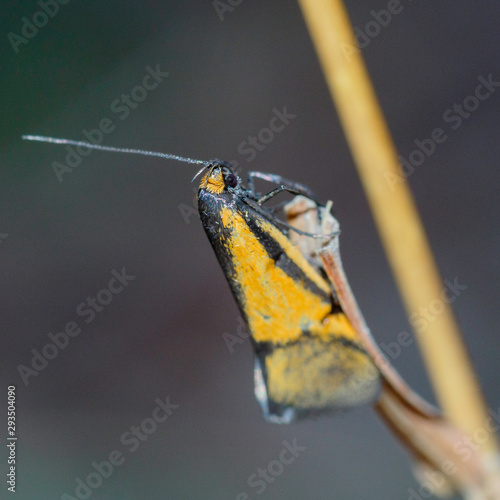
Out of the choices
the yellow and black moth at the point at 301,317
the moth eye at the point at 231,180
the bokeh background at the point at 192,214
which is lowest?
the yellow and black moth at the point at 301,317

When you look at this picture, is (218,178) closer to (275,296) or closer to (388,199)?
(275,296)

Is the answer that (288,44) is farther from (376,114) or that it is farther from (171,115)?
(376,114)

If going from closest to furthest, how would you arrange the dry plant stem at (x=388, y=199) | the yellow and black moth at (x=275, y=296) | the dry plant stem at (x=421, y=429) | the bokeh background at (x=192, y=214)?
1. the dry plant stem at (x=421, y=429)
2. the yellow and black moth at (x=275, y=296)
3. the dry plant stem at (x=388, y=199)
4. the bokeh background at (x=192, y=214)

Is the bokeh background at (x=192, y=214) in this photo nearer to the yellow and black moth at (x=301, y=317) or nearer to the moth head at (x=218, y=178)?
the yellow and black moth at (x=301, y=317)

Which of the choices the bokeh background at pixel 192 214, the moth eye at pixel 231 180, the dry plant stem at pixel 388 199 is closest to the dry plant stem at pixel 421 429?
the moth eye at pixel 231 180

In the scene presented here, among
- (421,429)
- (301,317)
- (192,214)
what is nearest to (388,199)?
(301,317)

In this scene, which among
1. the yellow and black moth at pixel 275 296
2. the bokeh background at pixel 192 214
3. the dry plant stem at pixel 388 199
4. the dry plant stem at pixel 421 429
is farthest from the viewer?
the bokeh background at pixel 192 214

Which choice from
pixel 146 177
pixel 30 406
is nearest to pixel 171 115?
pixel 146 177
